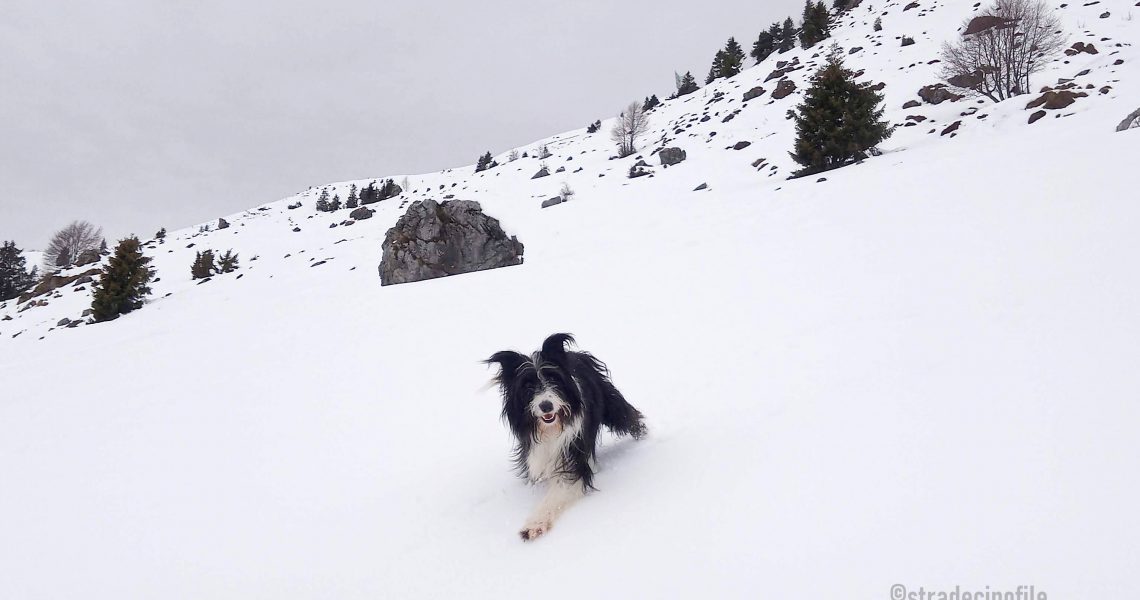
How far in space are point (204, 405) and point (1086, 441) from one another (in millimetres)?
8365

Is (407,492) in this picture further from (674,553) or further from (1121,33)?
(1121,33)

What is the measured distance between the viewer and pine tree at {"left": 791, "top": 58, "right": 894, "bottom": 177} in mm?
17172

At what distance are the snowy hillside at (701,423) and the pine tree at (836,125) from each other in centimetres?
623

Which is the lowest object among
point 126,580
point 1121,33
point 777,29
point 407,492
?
point 407,492

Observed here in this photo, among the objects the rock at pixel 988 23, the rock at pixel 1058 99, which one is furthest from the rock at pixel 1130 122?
the rock at pixel 988 23

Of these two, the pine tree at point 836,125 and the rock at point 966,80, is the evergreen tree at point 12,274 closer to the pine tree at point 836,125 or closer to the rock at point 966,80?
the pine tree at point 836,125

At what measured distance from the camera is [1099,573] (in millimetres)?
1546

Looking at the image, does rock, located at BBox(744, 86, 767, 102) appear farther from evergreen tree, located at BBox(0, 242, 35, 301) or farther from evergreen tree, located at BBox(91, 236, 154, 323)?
evergreen tree, located at BBox(0, 242, 35, 301)

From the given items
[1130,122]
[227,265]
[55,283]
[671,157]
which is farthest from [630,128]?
[55,283]

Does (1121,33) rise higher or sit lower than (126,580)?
higher

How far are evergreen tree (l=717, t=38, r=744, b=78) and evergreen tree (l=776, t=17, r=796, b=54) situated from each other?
484 centimetres

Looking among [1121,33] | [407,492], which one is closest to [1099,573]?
[407,492]

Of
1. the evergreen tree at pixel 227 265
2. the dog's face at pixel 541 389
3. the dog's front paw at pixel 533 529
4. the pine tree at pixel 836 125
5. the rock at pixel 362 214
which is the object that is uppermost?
the rock at pixel 362 214

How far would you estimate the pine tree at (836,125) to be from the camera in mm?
17172
